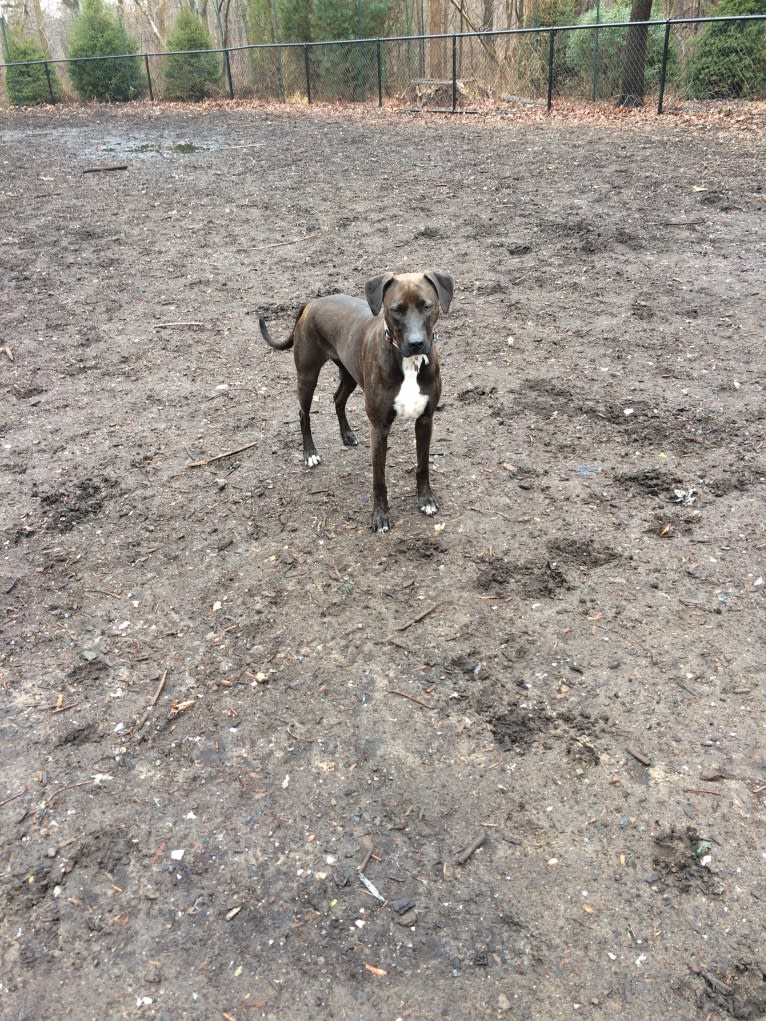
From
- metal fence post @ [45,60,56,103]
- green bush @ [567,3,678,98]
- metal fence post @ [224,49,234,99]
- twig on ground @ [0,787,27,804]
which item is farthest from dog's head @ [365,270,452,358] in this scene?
metal fence post @ [45,60,56,103]

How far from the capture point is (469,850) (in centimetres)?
248

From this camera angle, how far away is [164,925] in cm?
233

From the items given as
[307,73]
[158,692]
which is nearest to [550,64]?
[307,73]

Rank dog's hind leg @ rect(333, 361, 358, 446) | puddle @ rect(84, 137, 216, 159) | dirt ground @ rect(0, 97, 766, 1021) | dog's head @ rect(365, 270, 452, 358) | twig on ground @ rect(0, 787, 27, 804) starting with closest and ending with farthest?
dirt ground @ rect(0, 97, 766, 1021) < twig on ground @ rect(0, 787, 27, 804) < dog's head @ rect(365, 270, 452, 358) < dog's hind leg @ rect(333, 361, 358, 446) < puddle @ rect(84, 137, 216, 159)

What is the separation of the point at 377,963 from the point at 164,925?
669 millimetres

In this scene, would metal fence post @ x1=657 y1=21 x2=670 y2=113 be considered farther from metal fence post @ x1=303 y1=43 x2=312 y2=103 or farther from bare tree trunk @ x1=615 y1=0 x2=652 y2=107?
metal fence post @ x1=303 y1=43 x2=312 y2=103

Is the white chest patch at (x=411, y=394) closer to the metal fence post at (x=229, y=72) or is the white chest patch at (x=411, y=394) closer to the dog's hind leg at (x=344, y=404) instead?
the dog's hind leg at (x=344, y=404)

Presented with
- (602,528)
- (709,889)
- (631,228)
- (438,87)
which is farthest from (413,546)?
(438,87)

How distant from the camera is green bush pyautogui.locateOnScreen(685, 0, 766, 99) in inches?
628

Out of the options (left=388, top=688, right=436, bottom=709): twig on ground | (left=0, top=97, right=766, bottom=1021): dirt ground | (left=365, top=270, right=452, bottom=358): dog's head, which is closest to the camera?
(left=0, top=97, right=766, bottom=1021): dirt ground

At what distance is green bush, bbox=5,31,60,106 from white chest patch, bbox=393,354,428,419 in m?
26.8

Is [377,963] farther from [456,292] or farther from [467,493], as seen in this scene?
[456,292]

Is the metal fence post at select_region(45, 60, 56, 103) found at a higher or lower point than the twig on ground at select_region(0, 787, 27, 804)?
higher

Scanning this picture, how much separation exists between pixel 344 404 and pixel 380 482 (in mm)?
993
